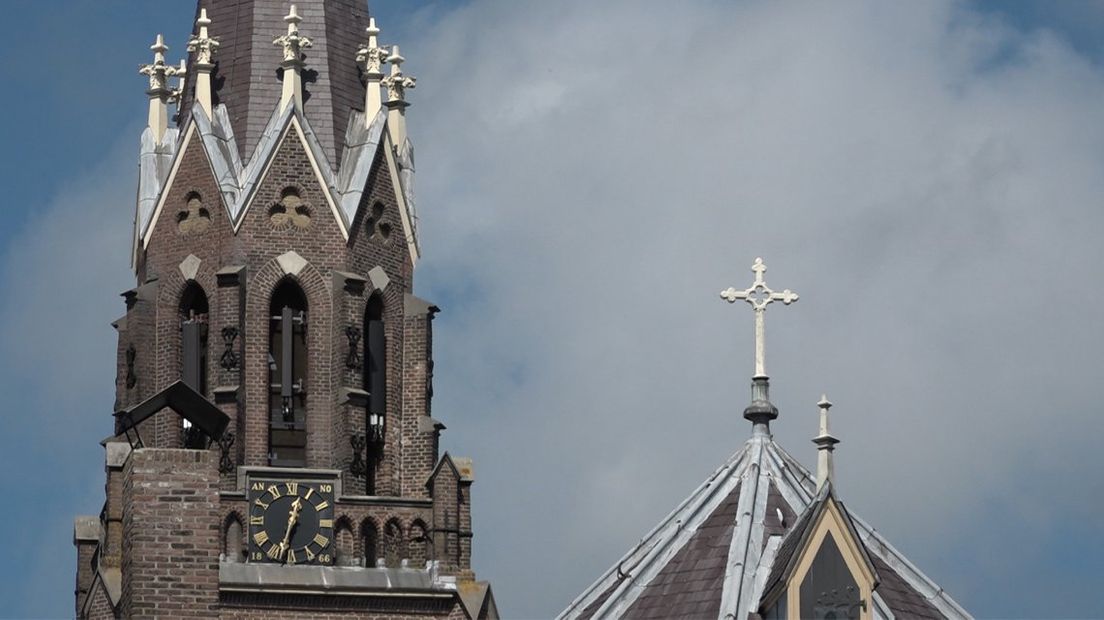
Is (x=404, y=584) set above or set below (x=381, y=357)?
below

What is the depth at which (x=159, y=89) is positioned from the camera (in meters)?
65.5

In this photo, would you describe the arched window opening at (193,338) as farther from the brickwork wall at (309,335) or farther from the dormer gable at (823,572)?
the dormer gable at (823,572)

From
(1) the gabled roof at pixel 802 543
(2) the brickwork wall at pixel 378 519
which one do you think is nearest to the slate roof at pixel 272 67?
(2) the brickwork wall at pixel 378 519

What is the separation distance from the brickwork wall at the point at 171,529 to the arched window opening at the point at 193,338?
1898 cm

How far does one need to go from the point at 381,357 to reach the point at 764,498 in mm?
14785

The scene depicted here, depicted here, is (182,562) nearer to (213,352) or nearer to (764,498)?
(764,498)

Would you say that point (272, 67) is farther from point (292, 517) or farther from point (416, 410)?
point (292, 517)

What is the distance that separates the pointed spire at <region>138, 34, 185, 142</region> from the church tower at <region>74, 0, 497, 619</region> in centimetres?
4

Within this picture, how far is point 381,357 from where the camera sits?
62.8 m

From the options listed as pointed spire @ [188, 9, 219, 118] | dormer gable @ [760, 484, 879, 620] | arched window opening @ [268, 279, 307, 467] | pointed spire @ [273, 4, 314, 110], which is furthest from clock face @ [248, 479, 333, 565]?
dormer gable @ [760, 484, 879, 620]

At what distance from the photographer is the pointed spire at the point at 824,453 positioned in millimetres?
48062

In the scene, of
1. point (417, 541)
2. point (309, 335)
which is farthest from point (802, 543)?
point (309, 335)

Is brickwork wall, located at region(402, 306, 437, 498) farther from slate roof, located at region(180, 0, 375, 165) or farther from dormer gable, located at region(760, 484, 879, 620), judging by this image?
dormer gable, located at region(760, 484, 879, 620)

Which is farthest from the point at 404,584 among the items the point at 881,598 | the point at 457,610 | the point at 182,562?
the point at 182,562
